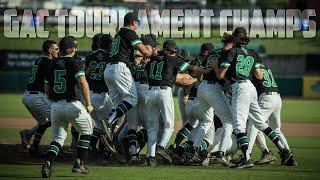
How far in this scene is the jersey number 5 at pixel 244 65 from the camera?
12.6 m

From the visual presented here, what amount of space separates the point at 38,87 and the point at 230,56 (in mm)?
3761

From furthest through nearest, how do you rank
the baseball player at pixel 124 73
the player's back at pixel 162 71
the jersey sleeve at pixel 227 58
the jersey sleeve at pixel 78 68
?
the baseball player at pixel 124 73 → the player's back at pixel 162 71 → the jersey sleeve at pixel 227 58 → the jersey sleeve at pixel 78 68

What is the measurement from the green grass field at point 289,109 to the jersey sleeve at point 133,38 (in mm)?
11319

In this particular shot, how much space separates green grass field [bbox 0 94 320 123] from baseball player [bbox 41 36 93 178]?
510 inches

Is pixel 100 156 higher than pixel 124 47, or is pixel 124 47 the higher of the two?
pixel 124 47

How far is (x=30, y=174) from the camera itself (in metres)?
11.8

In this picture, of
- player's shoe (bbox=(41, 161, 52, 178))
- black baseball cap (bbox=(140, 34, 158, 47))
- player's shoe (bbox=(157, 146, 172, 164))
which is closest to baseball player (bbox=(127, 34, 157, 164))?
black baseball cap (bbox=(140, 34, 158, 47))

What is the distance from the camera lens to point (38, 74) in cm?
1400

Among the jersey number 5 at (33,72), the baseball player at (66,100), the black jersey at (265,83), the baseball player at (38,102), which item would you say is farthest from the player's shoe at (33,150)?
the black jersey at (265,83)

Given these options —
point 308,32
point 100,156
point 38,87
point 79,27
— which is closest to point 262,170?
point 100,156

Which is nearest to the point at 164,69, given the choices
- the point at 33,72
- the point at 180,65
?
the point at 180,65

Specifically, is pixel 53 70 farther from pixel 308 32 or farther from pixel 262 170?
pixel 308 32

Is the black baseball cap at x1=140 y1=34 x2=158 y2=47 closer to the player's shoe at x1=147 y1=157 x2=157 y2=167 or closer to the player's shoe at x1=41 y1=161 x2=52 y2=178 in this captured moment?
the player's shoe at x1=147 y1=157 x2=157 y2=167

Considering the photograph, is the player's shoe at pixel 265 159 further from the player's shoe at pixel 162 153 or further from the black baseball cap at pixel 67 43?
the black baseball cap at pixel 67 43
